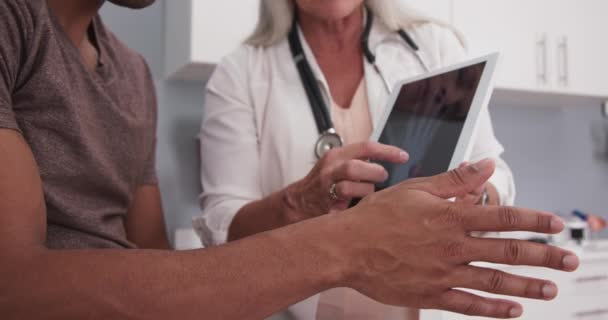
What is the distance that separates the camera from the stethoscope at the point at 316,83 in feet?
3.85

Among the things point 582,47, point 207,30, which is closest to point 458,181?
point 207,30

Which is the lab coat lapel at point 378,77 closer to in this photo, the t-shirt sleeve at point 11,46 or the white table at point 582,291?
the t-shirt sleeve at point 11,46

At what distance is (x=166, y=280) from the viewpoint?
59 cm

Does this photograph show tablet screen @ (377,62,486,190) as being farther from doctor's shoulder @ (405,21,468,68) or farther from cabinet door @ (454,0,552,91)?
cabinet door @ (454,0,552,91)

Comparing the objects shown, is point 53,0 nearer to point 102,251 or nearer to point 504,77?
point 102,251

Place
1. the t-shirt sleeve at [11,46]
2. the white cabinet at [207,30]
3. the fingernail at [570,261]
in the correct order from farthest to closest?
the white cabinet at [207,30]
the t-shirt sleeve at [11,46]
the fingernail at [570,261]

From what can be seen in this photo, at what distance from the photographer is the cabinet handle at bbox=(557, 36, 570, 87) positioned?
7.58 ft

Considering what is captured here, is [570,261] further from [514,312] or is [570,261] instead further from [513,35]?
[513,35]

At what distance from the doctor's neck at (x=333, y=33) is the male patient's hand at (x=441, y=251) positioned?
0.77 meters

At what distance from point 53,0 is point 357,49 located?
0.65m

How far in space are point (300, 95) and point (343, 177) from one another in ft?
1.32

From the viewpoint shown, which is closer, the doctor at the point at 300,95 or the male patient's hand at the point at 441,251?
the male patient's hand at the point at 441,251

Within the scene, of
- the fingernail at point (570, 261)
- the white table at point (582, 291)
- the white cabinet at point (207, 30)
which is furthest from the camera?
the white table at point (582, 291)

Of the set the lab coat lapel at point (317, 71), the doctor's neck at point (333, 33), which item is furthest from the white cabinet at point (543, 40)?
the lab coat lapel at point (317, 71)
